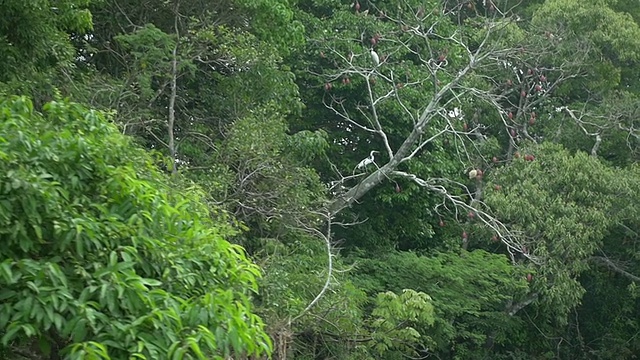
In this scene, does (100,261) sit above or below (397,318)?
above

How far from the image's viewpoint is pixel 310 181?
8633 millimetres

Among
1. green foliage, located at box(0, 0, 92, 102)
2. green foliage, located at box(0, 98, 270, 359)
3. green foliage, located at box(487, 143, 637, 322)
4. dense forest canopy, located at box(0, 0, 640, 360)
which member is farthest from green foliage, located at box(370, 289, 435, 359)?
green foliage, located at box(0, 98, 270, 359)

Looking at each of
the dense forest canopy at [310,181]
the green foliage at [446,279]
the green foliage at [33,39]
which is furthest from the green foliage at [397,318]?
the green foliage at [33,39]

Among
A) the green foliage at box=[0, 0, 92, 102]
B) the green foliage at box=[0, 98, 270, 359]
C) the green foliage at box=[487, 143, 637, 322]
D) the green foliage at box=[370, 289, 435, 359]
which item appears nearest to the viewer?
the green foliage at box=[0, 98, 270, 359]

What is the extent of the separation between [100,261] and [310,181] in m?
5.81

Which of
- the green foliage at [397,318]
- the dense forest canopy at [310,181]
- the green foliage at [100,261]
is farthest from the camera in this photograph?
the green foliage at [397,318]

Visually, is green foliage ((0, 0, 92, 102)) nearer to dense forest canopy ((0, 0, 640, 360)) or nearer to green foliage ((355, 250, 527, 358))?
dense forest canopy ((0, 0, 640, 360))

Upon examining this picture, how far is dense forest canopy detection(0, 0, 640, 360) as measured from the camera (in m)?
2.86

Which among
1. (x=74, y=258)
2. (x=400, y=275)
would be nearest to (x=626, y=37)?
(x=400, y=275)

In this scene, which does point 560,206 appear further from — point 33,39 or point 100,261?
point 100,261

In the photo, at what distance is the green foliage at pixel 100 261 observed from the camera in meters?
2.67

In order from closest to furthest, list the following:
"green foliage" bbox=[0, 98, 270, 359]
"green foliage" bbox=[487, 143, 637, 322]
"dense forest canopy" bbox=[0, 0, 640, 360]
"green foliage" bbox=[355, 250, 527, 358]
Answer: "green foliage" bbox=[0, 98, 270, 359]
"dense forest canopy" bbox=[0, 0, 640, 360]
"green foliage" bbox=[355, 250, 527, 358]
"green foliage" bbox=[487, 143, 637, 322]

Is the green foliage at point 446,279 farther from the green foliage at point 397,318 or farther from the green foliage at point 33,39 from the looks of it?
the green foliage at point 33,39

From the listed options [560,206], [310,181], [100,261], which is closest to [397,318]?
[310,181]
